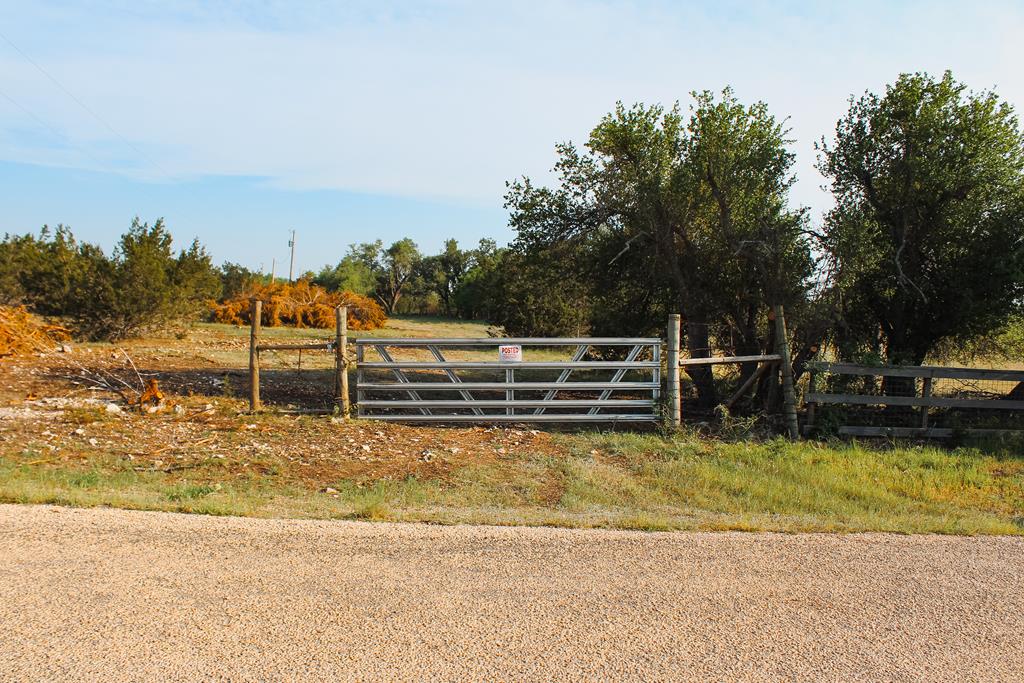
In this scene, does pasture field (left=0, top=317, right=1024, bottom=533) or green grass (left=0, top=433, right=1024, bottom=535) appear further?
pasture field (left=0, top=317, right=1024, bottom=533)

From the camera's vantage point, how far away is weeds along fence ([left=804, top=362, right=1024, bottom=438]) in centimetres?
1146

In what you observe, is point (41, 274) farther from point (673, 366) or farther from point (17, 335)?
point (673, 366)

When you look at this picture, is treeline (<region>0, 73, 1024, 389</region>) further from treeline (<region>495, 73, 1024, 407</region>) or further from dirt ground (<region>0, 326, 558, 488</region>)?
dirt ground (<region>0, 326, 558, 488</region>)

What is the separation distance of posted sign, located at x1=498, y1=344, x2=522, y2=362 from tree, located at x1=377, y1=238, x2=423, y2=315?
55.2m

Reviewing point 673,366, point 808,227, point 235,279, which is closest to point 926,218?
point 808,227

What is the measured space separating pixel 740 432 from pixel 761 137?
17.8 feet

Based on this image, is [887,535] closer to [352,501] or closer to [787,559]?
[787,559]

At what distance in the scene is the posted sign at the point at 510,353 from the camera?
1146 centimetres

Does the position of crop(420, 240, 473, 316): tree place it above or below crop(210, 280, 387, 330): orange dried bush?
above

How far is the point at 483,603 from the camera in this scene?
177 inches

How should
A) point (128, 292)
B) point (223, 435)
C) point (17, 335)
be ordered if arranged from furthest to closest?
point (128, 292) < point (17, 335) < point (223, 435)

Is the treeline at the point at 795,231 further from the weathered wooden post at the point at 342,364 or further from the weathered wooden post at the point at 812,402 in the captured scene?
the weathered wooden post at the point at 342,364

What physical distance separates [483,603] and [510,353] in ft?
23.5

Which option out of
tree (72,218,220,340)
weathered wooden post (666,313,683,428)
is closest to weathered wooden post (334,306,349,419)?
weathered wooden post (666,313,683,428)
